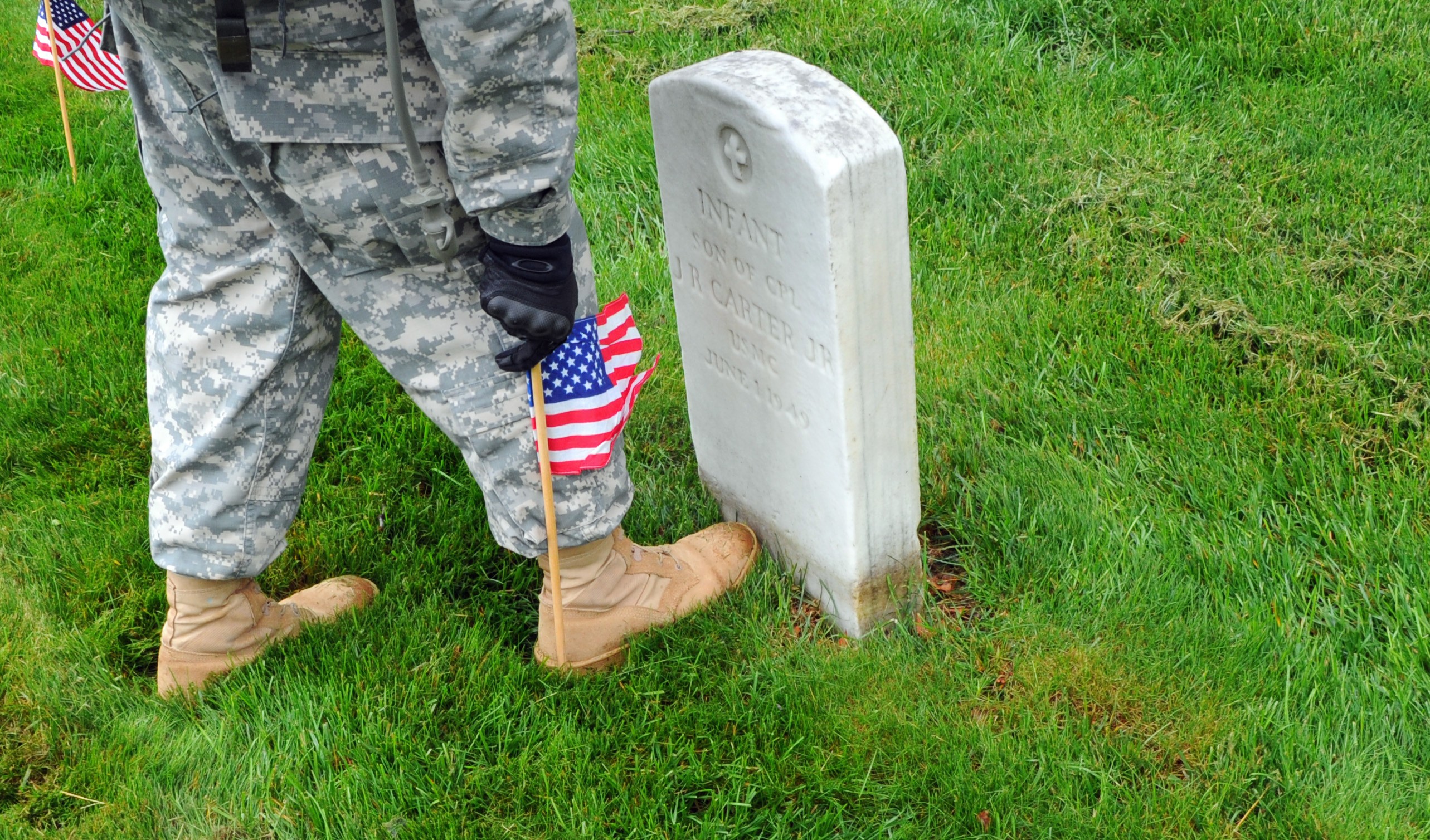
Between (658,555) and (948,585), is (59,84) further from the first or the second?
(948,585)

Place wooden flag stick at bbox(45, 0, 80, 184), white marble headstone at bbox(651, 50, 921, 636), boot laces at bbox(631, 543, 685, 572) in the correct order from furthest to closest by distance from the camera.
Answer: wooden flag stick at bbox(45, 0, 80, 184) < boot laces at bbox(631, 543, 685, 572) < white marble headstone at bbox(651, 50, 921, 636)

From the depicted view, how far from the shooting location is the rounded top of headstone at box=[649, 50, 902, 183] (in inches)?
79.4

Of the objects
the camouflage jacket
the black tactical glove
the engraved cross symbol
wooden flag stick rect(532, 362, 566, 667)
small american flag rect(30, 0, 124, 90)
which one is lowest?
wooden flag stick rect(532, 362, 566, 667)

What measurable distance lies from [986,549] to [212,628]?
164 centimetres

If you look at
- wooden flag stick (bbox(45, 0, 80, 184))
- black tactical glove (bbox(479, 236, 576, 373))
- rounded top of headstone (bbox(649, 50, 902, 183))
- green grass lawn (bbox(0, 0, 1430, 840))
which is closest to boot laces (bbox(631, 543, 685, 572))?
green grass lawn (bbox(0, 0, 1430, 840))

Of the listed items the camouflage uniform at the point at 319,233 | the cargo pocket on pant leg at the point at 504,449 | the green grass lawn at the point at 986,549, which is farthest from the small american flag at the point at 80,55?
the cargo pocket on pant leg at the point at 504,449

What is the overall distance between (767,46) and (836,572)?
285cm

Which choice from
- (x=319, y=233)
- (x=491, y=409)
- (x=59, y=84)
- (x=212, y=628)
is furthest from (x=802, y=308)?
(x=59, y=84)

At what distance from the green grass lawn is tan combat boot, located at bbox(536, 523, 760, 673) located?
6 centimetres

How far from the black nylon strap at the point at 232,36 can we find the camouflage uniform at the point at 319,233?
1.0 inches

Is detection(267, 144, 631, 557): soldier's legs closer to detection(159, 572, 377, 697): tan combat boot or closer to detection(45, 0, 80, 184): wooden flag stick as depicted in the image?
detection(159, 572, 377, 697): tan combat boot

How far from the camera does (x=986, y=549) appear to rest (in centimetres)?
268

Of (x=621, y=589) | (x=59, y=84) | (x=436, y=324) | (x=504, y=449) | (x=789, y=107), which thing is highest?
(x=789, y=107)

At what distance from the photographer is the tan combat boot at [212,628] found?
2.39 metres
